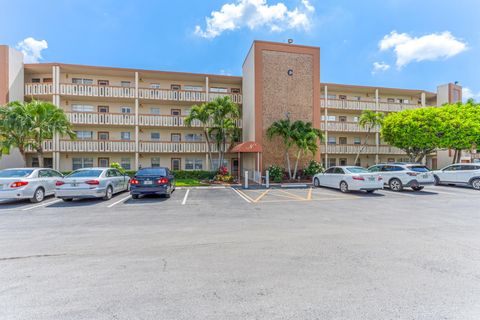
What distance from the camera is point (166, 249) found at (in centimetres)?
479

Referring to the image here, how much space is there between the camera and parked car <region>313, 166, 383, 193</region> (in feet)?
40.4

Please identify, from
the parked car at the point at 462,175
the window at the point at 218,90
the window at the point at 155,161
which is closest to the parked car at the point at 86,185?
the window at the point at 155,161

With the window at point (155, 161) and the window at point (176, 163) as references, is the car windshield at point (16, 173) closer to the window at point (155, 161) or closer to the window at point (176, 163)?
the window at point (155, 161)

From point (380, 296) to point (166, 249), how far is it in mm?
3932

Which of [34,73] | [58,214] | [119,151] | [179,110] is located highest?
[34,73]

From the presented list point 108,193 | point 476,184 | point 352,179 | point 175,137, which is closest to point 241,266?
point 108,193

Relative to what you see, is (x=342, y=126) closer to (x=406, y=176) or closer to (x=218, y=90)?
(x=406, y=176)

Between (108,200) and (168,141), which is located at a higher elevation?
(168,141)

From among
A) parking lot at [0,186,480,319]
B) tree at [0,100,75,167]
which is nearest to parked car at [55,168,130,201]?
parking lot at [0,186,480,319]

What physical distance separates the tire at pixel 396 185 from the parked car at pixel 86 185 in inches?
643

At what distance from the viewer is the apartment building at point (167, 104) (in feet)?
63.5

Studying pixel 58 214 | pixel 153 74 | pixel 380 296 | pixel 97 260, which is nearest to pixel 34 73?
pixel 153 74

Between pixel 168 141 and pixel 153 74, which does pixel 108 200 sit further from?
pixel 153 74

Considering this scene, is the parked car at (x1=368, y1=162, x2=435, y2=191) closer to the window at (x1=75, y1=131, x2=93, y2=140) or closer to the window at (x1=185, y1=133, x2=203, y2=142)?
the window at (x1=185, y1=133, x2=203, y2=142)
